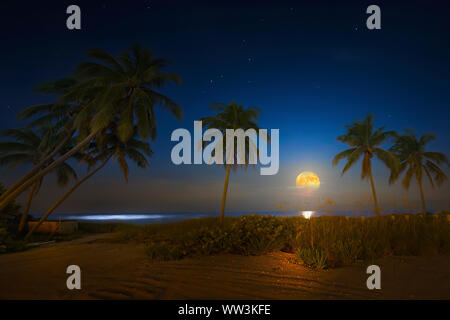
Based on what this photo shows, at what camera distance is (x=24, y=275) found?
5410 mm

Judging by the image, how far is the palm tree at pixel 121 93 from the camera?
12789mm

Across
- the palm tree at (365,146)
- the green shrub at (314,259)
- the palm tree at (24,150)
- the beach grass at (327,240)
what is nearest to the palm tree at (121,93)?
the palm tree at (24,150)

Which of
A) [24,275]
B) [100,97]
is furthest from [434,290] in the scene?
[100,97]

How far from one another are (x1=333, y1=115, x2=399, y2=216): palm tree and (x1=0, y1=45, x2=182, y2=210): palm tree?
56.1ft

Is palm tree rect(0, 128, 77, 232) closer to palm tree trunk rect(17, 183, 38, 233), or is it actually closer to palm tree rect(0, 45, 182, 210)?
palm tree trunk rect(17, 183, 38, 233)

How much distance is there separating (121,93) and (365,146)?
834 inches

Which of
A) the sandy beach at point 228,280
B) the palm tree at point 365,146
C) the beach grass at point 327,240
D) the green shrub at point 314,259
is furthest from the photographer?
the palm tree at point 365,146

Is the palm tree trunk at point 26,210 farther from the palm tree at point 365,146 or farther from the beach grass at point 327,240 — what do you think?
the palm tree at point 365,146

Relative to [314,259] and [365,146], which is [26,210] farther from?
[365,146]

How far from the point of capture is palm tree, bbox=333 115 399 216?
23188 millimetres

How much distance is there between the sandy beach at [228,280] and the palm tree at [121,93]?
8.10 metres

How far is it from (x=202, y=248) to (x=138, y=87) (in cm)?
1108

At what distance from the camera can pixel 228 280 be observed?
465 centimetres
